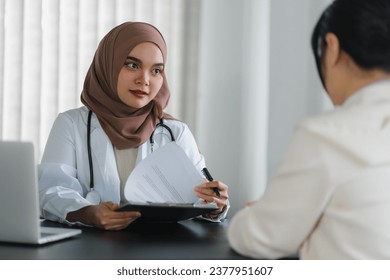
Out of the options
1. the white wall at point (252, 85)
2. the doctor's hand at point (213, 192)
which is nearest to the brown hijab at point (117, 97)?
the doctor's hand at point (213, 192)

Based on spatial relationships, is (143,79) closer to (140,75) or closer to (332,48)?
(140,75)

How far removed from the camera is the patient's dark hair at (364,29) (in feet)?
3.40

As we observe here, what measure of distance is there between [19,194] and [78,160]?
77cm

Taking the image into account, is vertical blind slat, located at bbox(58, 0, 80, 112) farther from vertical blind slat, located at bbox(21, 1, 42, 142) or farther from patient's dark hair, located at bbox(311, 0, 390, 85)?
patient's dark hair, located at bbox(311, 0, 390, 85)

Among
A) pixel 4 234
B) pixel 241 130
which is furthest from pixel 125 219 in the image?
pixel 241 130

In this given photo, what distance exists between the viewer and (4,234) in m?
1.35

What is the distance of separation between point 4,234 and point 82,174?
2.40ft

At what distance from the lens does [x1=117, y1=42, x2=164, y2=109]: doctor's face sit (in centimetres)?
Result: 216

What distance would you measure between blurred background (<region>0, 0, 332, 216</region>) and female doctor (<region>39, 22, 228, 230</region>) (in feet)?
2.61

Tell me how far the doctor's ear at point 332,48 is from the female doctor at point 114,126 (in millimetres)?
860

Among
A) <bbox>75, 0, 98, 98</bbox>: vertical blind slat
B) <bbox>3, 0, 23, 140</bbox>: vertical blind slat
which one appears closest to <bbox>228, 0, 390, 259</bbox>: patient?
<bbox>75, 0, 98, 98</bbox>: vertical blind slat

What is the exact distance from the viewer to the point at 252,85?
300 cm

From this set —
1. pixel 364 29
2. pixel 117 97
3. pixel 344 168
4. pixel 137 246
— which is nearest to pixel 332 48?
pixel 364 29
